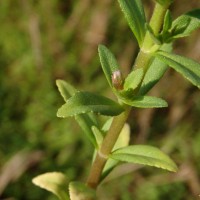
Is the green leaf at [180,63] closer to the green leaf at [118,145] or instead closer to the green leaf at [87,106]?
the green leaf at [87,106]

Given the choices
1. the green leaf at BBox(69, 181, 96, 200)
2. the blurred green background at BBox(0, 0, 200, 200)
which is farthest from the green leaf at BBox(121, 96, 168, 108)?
the blurred green background at BBox(0, 0, 200, 200)

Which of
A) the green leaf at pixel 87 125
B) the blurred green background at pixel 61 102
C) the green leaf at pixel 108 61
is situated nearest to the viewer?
the green leaf at pixel 108 61

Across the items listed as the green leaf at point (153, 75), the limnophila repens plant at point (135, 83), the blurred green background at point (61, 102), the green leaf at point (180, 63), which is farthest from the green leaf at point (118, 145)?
the blurred green background at point (61, 102)

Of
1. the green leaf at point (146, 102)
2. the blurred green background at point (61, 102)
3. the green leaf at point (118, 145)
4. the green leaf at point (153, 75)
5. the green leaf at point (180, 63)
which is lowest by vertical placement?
the blurred green background at point (61, 102)

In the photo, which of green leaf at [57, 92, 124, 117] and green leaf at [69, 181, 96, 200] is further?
green leaf at [69, 181, 96, 200]

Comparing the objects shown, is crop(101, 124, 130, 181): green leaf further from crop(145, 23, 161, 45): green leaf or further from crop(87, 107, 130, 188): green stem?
crop(145, 23, 161, 45): green leaf

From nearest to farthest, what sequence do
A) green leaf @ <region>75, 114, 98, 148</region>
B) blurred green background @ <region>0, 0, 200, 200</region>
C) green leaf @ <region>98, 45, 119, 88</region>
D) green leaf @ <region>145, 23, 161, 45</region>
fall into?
green leaf @ <region>145, 23, 161, 45</region> < green leaf @ <region>98, 45, 119, 88</region> < green leaf @ <region>75, 114, 98, 148</region> < blurred green background @ <region>0, 0, 200, 200</region>

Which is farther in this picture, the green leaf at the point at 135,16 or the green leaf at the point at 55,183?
the green leaf at the point at 55,183
